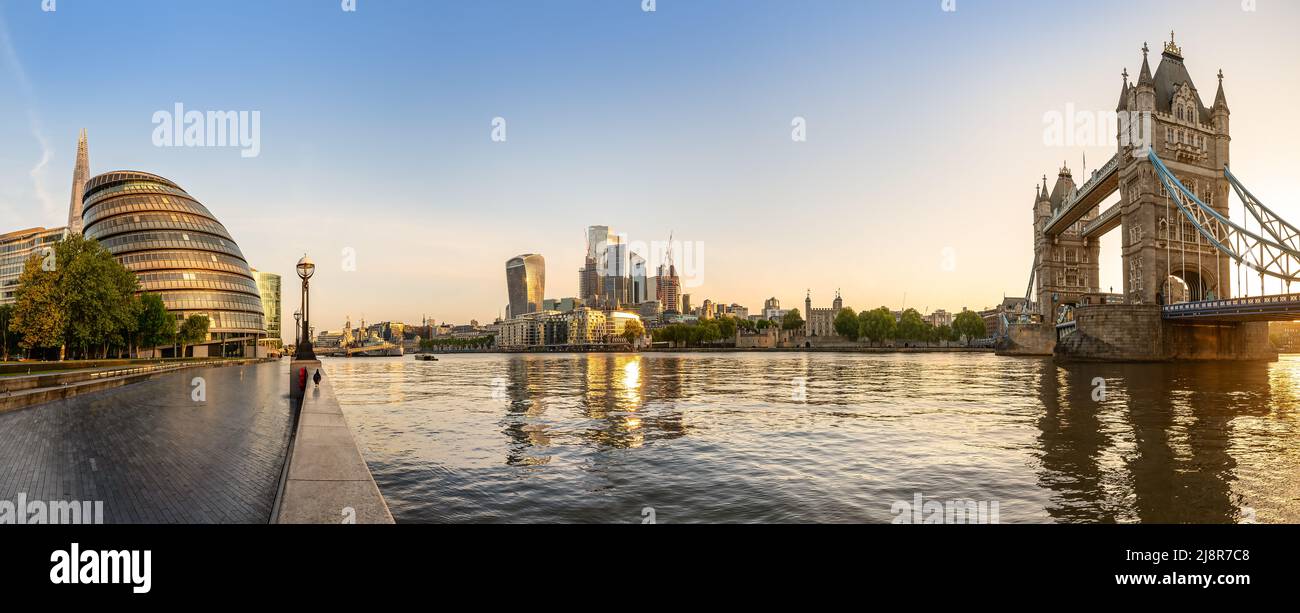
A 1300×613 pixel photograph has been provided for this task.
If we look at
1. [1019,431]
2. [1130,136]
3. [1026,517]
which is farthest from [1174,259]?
[1026,517]

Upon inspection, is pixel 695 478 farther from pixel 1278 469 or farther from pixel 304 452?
pixel 1278 469

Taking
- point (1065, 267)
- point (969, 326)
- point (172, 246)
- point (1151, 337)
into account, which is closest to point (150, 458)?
point (1151, 337)

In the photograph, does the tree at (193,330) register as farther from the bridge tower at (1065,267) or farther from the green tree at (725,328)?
the green tree at (725,328)

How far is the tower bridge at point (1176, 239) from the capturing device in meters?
59.2

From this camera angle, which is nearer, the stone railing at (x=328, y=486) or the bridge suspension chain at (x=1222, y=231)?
the stone railing at (x=328, y=486)

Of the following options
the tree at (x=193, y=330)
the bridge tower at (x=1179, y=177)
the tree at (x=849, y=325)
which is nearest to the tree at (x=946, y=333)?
the tree at (x=849, y=325)

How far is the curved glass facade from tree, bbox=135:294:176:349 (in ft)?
85.2

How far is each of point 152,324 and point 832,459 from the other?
2974 inches

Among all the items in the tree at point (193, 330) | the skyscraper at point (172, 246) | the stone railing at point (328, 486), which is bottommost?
the stone railing at point (328, 486)

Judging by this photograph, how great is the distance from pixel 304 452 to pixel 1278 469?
17.3m

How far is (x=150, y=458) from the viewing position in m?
12.1

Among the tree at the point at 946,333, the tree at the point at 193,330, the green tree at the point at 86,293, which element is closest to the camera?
the green tree at the point at 86,293

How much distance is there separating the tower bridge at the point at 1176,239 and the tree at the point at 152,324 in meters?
93.2

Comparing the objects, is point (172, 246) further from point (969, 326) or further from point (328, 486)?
point (969, 326)
